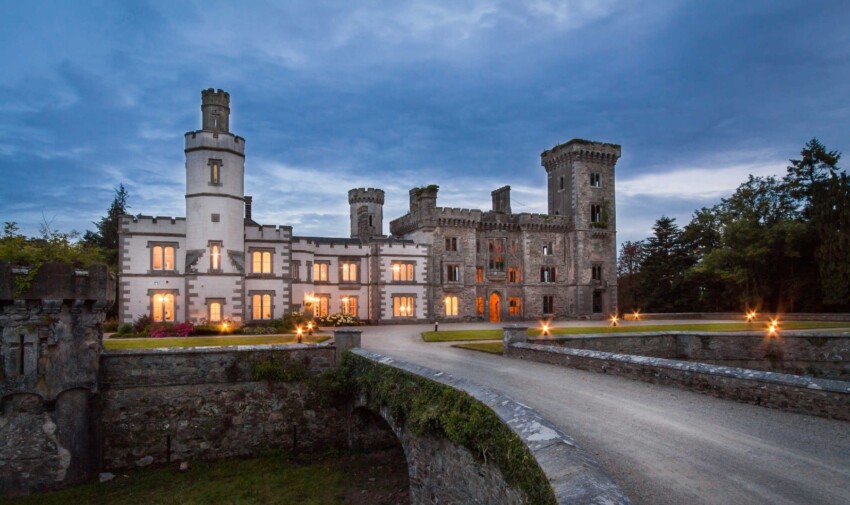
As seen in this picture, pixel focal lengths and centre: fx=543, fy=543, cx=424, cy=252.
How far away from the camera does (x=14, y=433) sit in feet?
52.0

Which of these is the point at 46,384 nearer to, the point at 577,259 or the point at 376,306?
the point at 376,306

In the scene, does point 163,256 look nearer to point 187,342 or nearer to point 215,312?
point 215,312

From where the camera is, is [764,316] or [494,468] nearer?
[494,468]

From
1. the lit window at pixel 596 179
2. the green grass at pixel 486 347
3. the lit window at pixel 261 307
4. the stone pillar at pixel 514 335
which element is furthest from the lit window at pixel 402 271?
the stone pillar at pixel 514 335

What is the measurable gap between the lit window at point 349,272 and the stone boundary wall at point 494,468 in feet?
90.8

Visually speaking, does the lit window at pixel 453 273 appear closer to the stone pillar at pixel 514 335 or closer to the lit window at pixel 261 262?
the lit window at pixel 261 262

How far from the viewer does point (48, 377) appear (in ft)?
53.3

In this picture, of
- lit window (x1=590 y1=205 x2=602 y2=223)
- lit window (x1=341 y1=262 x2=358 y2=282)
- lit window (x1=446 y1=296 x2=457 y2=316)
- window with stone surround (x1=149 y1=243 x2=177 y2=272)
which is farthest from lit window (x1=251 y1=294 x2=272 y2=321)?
lit window (x1=590 y1=205 x2=602 y2=223)

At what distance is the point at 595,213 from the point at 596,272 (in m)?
5.39

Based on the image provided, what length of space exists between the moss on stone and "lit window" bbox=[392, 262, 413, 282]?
2602cm

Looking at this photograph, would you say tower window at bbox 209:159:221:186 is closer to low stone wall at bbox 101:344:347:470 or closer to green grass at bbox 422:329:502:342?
green grass at bbox 422:329:502:342

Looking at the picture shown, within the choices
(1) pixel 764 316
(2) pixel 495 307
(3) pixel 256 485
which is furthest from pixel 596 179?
(3) pixel 256 485

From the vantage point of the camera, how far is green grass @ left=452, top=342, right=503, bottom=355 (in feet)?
71.5

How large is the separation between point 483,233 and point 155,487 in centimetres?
3516
